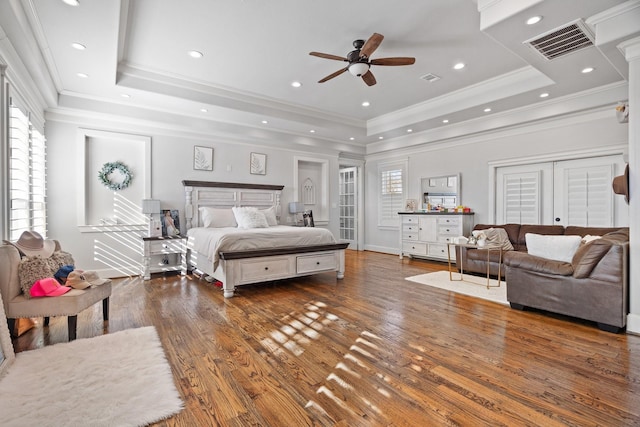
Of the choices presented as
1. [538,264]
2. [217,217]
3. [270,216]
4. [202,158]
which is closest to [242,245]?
[217,217]

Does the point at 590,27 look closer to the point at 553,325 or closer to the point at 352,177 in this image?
the point at 553,325

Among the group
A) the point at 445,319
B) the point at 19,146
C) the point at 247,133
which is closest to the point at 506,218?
the point at 445,319

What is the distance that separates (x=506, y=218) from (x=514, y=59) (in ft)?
9.62

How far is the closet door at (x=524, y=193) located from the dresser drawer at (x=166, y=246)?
18.9ft

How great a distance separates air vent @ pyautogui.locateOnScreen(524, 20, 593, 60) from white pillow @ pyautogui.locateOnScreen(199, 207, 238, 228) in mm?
4903

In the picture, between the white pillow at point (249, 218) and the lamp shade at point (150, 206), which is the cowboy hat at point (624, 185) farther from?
the lamp shade at point (150, 206)

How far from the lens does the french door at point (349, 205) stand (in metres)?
8.53

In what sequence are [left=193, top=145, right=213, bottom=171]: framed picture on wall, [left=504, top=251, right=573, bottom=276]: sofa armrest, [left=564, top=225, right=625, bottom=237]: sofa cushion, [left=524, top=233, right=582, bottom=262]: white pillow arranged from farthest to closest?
[left=193, top=145, right=213, bottom=171]: framed picture on wall < [left=564, top=225, right=625, bottom=237]: sofa cushion < [left=524, top=233, right=582, bottom=262]: white pillow < [left=504, top=251, right=573, bottom=276]: sofa armrest

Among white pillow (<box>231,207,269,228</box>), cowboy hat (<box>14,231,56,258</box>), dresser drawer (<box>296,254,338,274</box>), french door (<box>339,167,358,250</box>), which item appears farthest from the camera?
french door (<box>339,167,358,250</box>)

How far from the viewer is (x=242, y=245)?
4.11m

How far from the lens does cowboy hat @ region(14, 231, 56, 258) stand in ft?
9.11

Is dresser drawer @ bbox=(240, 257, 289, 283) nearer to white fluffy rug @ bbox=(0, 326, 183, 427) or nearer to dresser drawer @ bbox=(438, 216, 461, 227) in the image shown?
white fluffy rug @ bbox=(0, 326, 183, 427)

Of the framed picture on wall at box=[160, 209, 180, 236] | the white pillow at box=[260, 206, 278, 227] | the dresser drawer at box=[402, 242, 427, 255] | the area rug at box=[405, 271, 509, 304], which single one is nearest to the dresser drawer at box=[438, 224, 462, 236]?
the dresser drawer at box=[402, 242, 427, 255]

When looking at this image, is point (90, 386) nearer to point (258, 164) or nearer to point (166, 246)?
point (166, 246)
